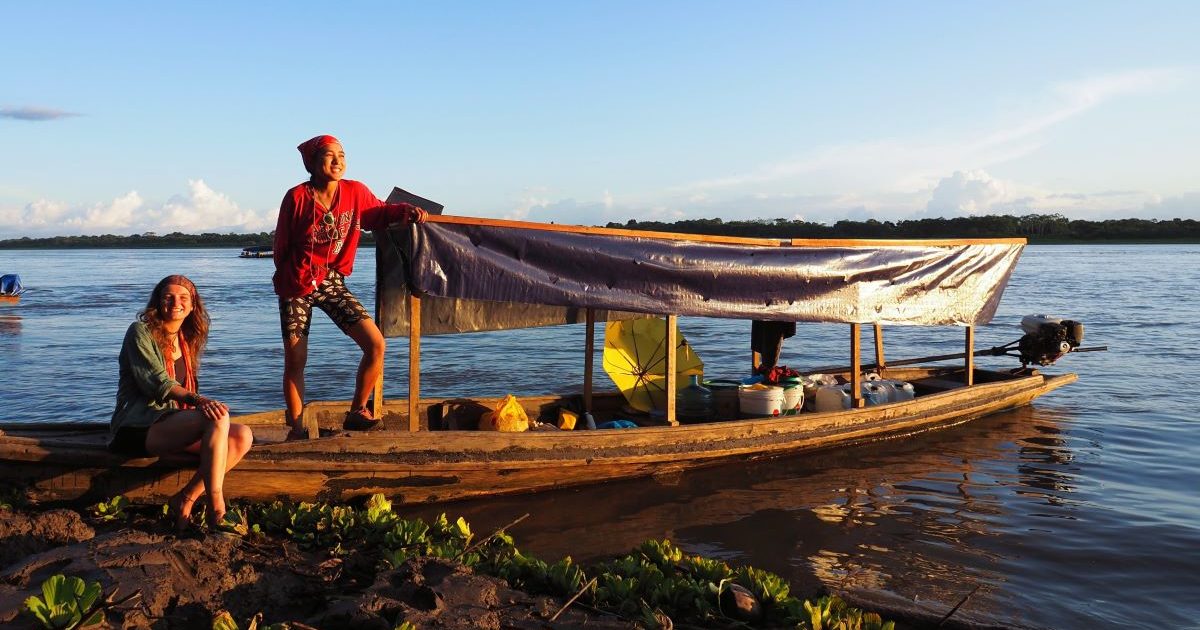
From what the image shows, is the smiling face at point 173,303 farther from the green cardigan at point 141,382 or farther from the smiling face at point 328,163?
the smiling face at point 328,163

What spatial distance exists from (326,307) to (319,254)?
365mm

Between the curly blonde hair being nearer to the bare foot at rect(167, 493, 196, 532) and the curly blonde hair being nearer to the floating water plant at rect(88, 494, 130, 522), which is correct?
the bare foot at rect(167, 493, 196, 532)

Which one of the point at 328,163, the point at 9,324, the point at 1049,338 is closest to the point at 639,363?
the point at 328,163

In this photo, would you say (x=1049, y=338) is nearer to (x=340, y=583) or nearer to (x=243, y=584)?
(x=340, y=583)

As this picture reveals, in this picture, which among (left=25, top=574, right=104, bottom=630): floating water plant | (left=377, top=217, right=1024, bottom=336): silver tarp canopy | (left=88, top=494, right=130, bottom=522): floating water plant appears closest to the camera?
(left=25, top=574, right=104, bottom=630): floating water plant

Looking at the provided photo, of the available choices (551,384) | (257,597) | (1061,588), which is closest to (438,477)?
(257,597)

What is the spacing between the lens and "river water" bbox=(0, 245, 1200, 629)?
527 centimetres

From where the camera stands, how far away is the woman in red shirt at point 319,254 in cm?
546

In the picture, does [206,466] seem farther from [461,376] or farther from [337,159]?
[461,376]

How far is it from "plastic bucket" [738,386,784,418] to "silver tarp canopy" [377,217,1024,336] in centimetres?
68

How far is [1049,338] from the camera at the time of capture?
10.2 metres

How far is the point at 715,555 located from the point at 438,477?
1978 millimetres

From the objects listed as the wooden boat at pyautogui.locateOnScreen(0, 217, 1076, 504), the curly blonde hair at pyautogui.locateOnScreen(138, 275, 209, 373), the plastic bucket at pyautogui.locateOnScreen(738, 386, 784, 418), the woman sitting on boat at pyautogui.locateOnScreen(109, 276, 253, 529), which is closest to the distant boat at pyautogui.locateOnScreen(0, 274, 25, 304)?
the wooden boat at pyautogui.locateOnScreen(0, 217, 1076, 504)

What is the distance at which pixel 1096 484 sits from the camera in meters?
7.47
